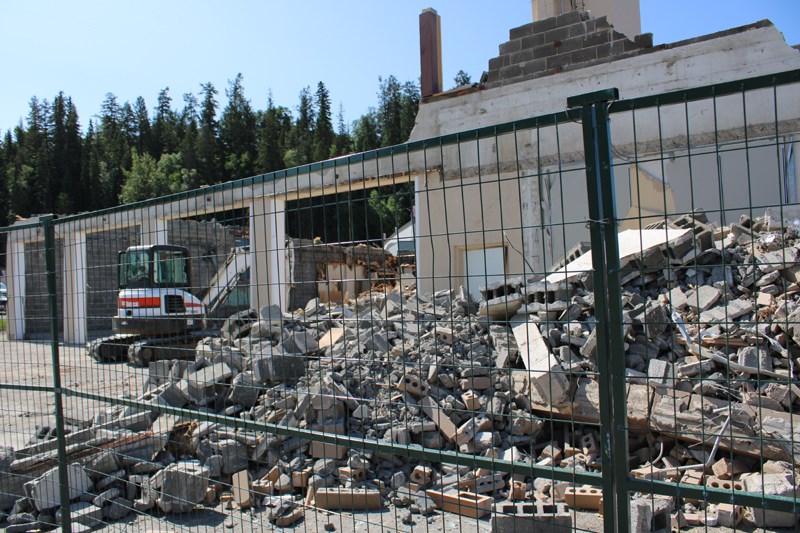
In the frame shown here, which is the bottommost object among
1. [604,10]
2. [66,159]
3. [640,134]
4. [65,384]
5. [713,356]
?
[65,384]

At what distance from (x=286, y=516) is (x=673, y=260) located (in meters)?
5.35

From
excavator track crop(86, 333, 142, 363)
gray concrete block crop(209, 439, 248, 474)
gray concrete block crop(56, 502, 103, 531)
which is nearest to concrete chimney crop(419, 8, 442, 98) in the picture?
excavator track crop(86, 333, 142, 363)

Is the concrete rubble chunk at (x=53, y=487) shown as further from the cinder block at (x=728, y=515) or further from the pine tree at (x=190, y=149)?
the pine tree at (x=190, y=149)

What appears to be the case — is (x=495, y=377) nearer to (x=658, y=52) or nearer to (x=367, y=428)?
(x=367, y=428)

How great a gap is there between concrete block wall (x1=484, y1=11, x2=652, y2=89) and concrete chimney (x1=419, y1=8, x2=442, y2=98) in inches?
83.0

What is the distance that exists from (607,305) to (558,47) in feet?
49.5

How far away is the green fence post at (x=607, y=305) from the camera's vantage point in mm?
2316

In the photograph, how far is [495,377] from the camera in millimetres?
6039

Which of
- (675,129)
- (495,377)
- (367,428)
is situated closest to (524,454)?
(495,377)

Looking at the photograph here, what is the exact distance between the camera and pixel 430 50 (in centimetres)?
1858

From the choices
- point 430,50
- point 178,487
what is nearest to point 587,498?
point 178,487

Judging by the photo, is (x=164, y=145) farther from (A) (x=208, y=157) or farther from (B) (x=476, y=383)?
(B) (x=476, y=383)

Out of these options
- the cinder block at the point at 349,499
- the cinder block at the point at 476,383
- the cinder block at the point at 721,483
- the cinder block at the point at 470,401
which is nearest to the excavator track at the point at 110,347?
the cinder block at the point at 349,499

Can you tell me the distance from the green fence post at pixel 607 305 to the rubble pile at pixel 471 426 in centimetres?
160
